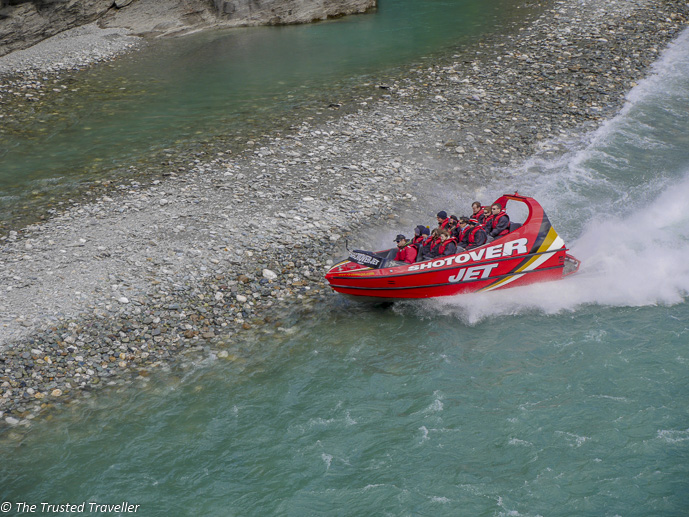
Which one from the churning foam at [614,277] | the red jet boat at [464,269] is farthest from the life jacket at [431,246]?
the churning foam at [614,277]

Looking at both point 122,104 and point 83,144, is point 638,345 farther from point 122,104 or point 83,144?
point 122,104

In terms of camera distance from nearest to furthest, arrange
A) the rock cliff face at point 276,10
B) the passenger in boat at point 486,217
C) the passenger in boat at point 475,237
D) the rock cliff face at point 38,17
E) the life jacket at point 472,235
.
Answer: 1. the passenger in boat at point 475,237
2. the life jacket at point 472,235
3. the passenger in boat at point 486,217
4. the rock cliff face at point 38,17
5. the rock cliff face at point 276,10

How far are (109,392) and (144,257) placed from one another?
4.14 meters

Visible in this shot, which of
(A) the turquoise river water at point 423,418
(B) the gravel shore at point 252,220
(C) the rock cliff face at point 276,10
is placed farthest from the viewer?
(C) the rock cliff face at point 276,10

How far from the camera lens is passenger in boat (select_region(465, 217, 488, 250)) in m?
14.1

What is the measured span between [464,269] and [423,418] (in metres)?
3.81

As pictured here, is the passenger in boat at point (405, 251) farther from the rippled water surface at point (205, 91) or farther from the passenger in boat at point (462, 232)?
the rippled water surface at point (205, 91)

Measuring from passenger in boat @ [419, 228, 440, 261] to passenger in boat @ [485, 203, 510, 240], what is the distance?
1.30m

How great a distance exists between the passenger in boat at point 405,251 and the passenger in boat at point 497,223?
5.96 feet

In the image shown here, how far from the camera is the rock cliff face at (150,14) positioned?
28.2 metres

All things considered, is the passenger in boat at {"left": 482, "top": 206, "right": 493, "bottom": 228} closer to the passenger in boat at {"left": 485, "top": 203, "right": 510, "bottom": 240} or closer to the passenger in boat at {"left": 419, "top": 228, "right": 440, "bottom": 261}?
the passenger in boat at {"left": 485, "top": 203, "right": 510, "bottom": 240}

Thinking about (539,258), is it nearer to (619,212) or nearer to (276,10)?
(619,212)

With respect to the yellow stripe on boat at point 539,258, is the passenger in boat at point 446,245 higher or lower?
higher

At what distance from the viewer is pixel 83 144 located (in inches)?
834
